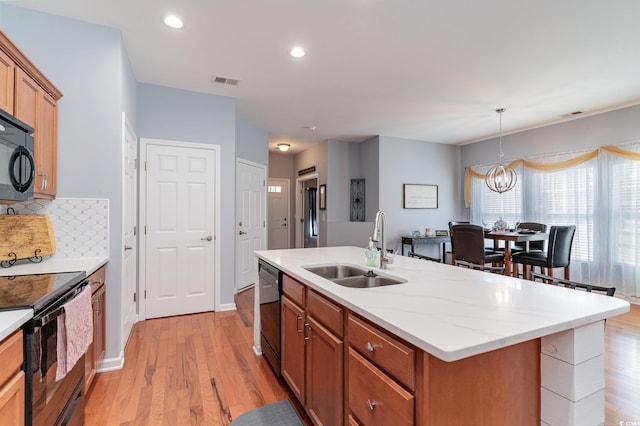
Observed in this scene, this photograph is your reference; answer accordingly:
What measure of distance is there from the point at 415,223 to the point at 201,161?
4.18 meters

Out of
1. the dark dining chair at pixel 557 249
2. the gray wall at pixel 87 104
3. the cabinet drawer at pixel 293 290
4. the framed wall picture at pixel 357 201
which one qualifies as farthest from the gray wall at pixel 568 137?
the gray wall at pixel 87 104

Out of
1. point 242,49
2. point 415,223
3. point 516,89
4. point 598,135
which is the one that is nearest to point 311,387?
point 242,49

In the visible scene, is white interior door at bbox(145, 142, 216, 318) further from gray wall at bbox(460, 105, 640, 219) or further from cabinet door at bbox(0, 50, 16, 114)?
gray wall at bbox(460, 105, 640, 219)

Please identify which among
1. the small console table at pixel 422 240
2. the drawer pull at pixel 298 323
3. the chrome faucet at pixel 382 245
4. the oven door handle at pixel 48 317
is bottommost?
the drawer pull at pixel 298 323

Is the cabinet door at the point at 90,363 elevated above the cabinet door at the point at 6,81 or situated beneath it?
situated beneath

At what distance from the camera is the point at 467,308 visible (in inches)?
47.9

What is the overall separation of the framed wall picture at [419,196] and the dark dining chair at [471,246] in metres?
1.69

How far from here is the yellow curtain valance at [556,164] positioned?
4247 millimetres

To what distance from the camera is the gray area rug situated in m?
1.83

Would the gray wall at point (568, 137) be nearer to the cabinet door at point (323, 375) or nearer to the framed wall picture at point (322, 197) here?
the framed wall picture at point (322, 197)

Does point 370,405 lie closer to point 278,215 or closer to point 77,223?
point 77,223

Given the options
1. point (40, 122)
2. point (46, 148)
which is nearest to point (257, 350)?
point (46, 148)

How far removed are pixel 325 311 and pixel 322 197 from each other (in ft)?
16.2

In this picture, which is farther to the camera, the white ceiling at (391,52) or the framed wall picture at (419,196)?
the framed wall picture at (419,196)
